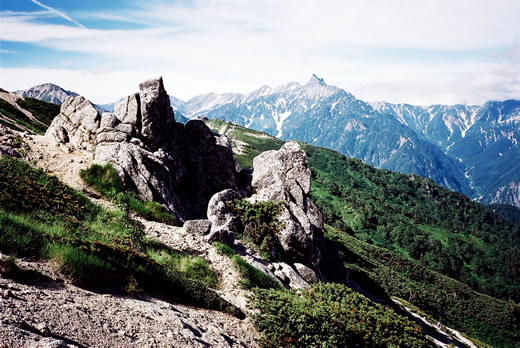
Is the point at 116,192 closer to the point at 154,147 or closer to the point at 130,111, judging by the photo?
the point at 154,147

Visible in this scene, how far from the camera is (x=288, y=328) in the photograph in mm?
10570

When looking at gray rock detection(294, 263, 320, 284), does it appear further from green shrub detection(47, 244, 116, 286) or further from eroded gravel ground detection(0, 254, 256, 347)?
green shrub detection(47, 244, 116, 286)

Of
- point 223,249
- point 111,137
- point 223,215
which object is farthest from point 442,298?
point 111,137

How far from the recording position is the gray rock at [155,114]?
92.6ft

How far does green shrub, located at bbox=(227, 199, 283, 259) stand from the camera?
21.0m

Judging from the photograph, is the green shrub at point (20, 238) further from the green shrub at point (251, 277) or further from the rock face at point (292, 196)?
the rock face at point (292, 196)

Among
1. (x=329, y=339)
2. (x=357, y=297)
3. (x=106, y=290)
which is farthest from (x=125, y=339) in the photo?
(x=357, y=297)

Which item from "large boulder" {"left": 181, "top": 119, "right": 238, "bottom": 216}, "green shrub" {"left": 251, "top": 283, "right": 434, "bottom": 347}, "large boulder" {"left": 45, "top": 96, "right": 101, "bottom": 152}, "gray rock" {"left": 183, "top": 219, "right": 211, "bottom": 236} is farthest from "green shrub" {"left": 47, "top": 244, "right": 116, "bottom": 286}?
"large boulder" {"left": 45, "top": 96, "right": 101, "bottom": 152}

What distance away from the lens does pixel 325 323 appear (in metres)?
10.7

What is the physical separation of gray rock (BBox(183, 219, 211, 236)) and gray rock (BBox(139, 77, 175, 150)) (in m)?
12.7

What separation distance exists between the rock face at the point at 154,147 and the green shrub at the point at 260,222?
13.8 feet

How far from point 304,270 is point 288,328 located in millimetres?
11433

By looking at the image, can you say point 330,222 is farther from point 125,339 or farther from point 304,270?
point 125,339

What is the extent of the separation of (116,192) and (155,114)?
38.7ft
